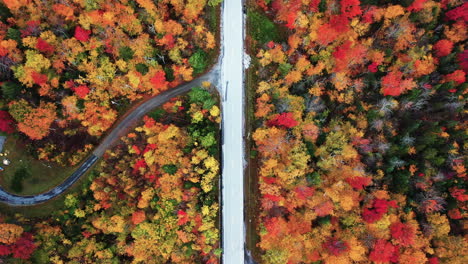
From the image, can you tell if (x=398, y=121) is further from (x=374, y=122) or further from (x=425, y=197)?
(x=425, y=197)

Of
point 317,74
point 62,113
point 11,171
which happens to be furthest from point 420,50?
point 11,171

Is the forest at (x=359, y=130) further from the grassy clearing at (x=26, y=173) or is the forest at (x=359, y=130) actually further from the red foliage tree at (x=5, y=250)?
the red foliage tree at (x=5, y=250)

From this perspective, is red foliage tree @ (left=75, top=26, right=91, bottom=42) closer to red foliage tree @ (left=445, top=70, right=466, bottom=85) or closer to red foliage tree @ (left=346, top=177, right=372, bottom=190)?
red foliage tree @ (left=346, top=177, right=372, bottom=190)

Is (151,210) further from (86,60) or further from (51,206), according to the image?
(86,60)

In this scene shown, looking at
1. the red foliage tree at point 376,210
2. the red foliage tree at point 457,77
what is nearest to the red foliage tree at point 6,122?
the red foliage tree at point 376,210

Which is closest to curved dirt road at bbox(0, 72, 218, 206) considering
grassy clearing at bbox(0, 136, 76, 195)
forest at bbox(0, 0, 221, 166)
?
forest at bbox(0, 0, 221, 166)
